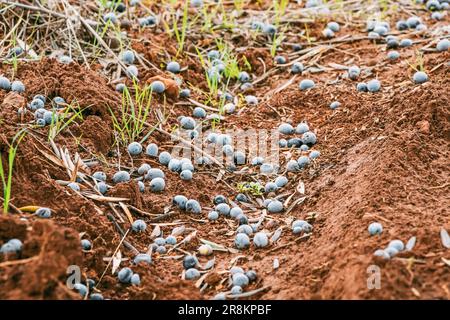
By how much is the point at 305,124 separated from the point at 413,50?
137cm

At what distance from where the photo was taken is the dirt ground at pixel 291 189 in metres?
3.07

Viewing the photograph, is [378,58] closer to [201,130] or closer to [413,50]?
[413,50]

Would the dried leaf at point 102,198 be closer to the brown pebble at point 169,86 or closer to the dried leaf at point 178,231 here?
the dried leaf at point 178,231

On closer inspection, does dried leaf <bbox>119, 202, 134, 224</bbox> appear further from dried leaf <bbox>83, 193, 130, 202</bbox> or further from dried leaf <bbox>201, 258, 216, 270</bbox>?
dried leaf <bbox>201, 258, 216, 270</bbox>

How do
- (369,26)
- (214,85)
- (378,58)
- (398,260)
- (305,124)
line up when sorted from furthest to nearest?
(369,26), (378,58), (214,85), (305,124), (398,260)

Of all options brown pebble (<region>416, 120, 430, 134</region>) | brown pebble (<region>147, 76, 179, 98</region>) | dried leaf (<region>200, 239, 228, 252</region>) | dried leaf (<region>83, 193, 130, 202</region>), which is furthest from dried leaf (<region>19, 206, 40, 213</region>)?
→ brown pebble (<region>416, 120, 430, 134</region>)

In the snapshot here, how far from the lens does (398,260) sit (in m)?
3.10

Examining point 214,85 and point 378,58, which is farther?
point 378,58

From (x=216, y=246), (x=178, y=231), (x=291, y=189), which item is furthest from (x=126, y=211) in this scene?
(x=291, y=189)

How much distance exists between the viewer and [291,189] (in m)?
4.38

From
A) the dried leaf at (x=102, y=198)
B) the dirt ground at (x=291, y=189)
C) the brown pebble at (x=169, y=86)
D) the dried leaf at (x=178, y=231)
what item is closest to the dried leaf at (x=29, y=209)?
the dirt ground at (x=291, y=189)

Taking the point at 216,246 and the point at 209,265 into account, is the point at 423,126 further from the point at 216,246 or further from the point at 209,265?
the point at 209,265

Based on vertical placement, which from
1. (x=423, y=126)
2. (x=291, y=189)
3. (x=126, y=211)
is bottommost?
(x=291, y=189)
